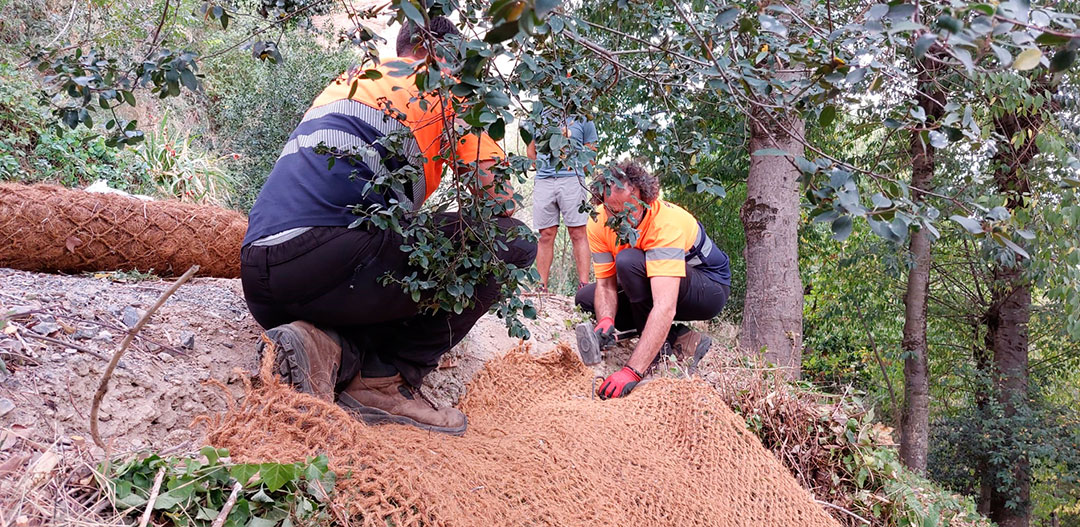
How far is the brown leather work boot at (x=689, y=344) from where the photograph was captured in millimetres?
4051

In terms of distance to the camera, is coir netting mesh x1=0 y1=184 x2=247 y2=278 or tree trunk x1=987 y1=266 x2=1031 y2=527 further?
tree trunk x1=987 y1=266 x2=1031 y2=527

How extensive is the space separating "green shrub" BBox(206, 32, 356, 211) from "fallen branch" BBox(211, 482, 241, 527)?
7475 millimetres

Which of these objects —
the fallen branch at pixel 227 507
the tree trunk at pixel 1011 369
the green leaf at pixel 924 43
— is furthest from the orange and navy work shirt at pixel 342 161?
the tree trunk at pixel 1011 369

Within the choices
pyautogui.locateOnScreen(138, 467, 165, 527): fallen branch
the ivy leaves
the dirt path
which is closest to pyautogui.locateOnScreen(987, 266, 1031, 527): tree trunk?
the dirt path

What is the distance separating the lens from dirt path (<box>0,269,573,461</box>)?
6.42 feet

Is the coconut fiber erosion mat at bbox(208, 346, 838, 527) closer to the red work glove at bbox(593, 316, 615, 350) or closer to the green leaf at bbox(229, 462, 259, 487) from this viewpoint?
the green leaf at bbox(229, 462, 259, 487)

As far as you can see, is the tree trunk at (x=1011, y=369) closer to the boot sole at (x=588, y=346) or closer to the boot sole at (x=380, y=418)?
the boot sole at (x=588, y=346)

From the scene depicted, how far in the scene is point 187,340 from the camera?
2592 mm

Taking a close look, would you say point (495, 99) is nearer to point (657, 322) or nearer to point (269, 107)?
point (657, 322)

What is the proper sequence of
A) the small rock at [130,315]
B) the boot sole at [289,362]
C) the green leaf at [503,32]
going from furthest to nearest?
the small rock at [130,315] → the boot sole at [289,362] → the green leaf at [503,32]

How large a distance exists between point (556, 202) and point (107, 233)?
2838 mm

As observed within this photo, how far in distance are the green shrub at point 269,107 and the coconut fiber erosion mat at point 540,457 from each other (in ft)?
22.0

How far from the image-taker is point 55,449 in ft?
4.59

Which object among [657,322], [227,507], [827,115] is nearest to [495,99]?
[827,115]
